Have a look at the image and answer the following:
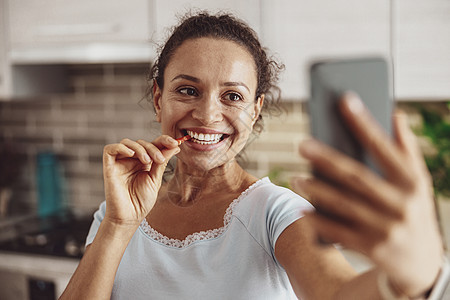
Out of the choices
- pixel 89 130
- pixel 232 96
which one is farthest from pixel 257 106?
pixel 89 130

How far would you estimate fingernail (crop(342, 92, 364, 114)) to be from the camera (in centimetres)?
40

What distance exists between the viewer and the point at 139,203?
37.2 inches

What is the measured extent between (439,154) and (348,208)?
1.62 m

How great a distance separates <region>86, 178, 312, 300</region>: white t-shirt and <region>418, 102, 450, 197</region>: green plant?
3.70ft

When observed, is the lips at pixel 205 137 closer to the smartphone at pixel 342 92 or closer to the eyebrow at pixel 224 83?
the eyebrow at pixel 224 83

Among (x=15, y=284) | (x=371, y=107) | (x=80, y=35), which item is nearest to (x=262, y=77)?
(x=371, y=107)

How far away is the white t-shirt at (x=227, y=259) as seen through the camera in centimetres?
87

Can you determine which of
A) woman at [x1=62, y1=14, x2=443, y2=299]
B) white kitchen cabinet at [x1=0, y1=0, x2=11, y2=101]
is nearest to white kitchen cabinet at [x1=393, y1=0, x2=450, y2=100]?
woman at [x1=62, y1=14, x2=443, y2=299]

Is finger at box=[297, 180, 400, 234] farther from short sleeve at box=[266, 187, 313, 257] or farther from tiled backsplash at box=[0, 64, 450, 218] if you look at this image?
tiled backsplash at box=[0, 64, 450, 218]

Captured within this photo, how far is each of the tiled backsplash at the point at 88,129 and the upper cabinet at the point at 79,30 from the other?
13.3 inches

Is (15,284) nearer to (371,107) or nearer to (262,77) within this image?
(262,77)

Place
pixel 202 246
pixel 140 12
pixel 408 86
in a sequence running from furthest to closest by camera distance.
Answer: pixel 140 12 → pixel 408 86 → pixel 202 246

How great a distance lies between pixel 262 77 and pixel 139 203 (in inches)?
13.7

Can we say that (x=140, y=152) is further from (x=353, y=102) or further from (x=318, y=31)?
(x=318, y=31)
